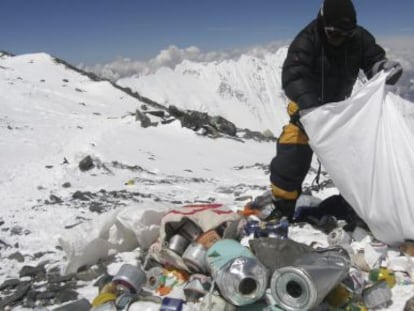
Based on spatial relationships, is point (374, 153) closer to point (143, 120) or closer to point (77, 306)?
point (77, 306)

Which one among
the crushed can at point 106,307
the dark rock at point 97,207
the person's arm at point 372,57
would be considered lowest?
the crushed can at point 106,307

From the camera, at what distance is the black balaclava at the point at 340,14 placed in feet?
12.4

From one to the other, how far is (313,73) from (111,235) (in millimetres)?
2386

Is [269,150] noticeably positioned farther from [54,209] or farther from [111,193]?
[54,209]

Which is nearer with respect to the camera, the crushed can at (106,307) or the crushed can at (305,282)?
the crushed can at (305,282)

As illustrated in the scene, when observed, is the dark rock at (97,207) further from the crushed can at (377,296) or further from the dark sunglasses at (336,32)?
the crushed can at (377,296)

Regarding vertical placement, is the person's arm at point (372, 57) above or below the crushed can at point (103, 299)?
above

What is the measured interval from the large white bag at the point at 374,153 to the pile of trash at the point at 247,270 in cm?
25

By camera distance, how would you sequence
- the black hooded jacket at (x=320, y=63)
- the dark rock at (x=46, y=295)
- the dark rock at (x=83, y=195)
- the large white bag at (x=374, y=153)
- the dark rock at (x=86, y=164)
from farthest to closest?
the dark rock at (x=86, y=164), the dark rock at (x=83, y=195), the black hooded jacket at (x=320, y=63), the dark rock at (x=46, y=295), the large white bag at (x=374, y=153)

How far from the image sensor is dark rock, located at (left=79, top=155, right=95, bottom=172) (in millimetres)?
8844

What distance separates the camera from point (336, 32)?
12.7 ft

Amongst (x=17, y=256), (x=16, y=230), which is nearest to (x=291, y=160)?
(x=17, y=256)

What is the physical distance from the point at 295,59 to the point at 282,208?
4.63ft

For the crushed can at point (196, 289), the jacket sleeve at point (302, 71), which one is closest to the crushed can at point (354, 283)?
the crushed can at point (196, 289)
